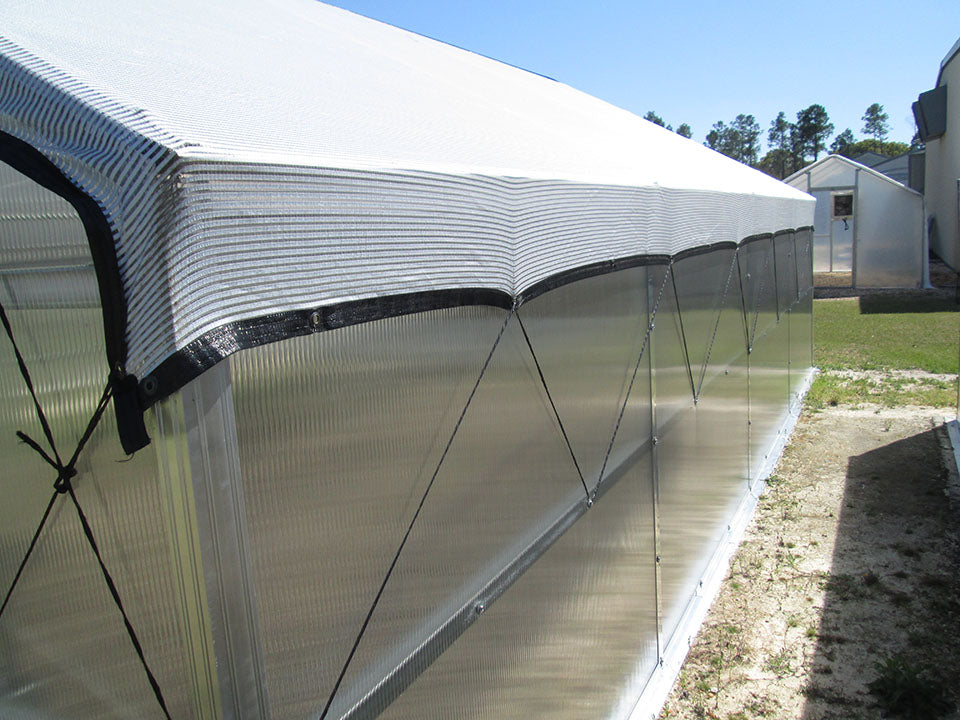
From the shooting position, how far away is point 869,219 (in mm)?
19578

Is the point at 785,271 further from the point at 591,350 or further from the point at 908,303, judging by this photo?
the point at 908,303

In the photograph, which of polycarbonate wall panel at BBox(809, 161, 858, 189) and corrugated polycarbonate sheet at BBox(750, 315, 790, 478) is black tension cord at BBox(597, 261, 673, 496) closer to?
corrugated polycarbonate sheet at BBox(750, 315, 790, 478)

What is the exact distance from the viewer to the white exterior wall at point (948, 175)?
20797mm

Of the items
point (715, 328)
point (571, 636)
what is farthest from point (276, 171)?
point (715, 328)

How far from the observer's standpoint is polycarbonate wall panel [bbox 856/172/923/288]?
19203 mm

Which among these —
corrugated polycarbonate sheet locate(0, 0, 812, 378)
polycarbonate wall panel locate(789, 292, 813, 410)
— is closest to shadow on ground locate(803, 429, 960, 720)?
polycarbonate wall panel locate(789, 292, 813, 410)

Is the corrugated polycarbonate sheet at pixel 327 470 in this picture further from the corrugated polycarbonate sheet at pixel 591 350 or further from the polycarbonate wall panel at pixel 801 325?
the polycarbonate wall panel at pixel 801 325

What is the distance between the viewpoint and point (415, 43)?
516 centimetres

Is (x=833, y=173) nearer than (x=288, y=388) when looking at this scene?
No

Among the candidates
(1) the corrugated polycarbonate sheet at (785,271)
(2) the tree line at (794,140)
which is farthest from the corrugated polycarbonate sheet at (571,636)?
(2) the tree line at (794,140)

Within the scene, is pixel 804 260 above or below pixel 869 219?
below

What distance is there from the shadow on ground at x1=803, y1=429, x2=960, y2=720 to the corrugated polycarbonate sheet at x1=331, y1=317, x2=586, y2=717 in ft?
6.87

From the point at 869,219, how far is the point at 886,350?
29.6ft

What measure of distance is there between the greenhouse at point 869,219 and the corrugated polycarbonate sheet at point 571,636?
18.0m
